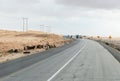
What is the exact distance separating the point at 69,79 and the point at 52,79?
75cm

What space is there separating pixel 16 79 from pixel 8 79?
0.41m

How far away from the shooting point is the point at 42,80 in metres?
15.6

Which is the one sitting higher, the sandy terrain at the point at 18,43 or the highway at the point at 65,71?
the highway at the point at 65,71

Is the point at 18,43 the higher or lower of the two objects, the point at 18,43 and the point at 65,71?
the lower

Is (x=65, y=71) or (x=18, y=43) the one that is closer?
(x=65, y=71)

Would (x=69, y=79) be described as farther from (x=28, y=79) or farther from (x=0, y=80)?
(x=0, y=80)

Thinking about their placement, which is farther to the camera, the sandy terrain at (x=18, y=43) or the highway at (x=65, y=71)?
the sandy terrain at (x=18, y=43)

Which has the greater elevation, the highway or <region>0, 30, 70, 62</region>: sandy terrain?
the highway

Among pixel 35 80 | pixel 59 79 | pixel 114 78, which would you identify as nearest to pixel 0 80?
pixel 35 80

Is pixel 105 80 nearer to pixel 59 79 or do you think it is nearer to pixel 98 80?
pixel 98 80

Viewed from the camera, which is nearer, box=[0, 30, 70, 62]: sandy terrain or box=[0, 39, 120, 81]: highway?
box=[0, 39, 120, 81]: highway

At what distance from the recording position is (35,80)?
51.4ft

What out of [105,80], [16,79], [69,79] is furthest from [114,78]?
[16,79]

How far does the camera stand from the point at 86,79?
52.5ft
